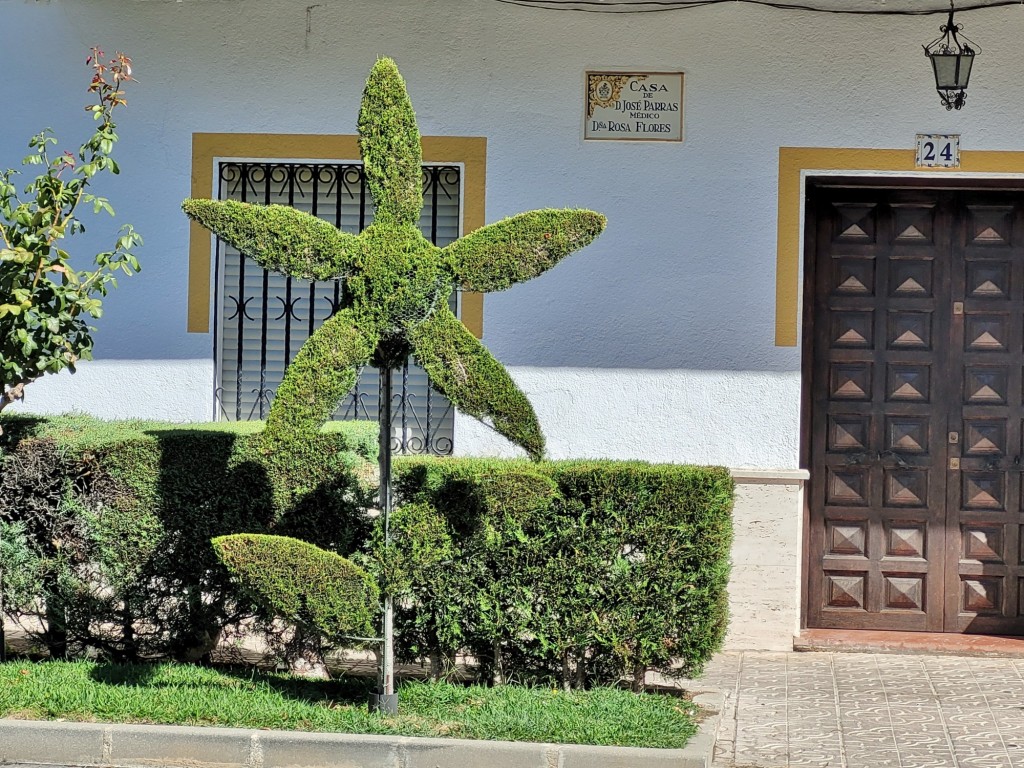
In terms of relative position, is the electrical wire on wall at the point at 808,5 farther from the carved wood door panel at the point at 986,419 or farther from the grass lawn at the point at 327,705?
the grass lawn at the point at 327,705

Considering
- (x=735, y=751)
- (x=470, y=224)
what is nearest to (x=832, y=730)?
(x=735, y=751)

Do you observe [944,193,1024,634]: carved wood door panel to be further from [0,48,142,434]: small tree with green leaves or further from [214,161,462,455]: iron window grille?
[0,48,142,434]: small tree with green leaves

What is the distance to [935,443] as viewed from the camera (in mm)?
8547

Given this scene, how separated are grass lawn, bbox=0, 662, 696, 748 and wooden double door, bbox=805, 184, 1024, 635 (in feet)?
8.60

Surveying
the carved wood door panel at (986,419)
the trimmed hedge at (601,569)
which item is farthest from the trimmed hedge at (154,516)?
the carved wood door panel at (986,419)

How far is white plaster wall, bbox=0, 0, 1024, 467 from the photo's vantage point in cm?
818

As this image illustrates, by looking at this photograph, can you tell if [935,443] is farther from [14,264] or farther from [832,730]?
[14,264]

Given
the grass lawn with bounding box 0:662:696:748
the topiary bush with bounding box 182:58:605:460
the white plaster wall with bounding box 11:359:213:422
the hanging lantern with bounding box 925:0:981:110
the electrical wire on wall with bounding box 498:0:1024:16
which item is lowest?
the grass lawn with bounding box 0:662:696:748

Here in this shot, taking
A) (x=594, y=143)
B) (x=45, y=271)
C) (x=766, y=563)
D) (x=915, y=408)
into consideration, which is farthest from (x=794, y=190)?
(x=45, y=271)

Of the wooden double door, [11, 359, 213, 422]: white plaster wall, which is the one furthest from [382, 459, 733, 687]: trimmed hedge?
[11, 359, 213, 422]: white plaster wall

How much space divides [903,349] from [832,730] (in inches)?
123

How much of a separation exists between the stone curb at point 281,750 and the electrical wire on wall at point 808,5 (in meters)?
4.64

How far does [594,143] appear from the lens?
8312 millimetres

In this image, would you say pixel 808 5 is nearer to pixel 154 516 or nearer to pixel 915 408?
pixel 915 408
